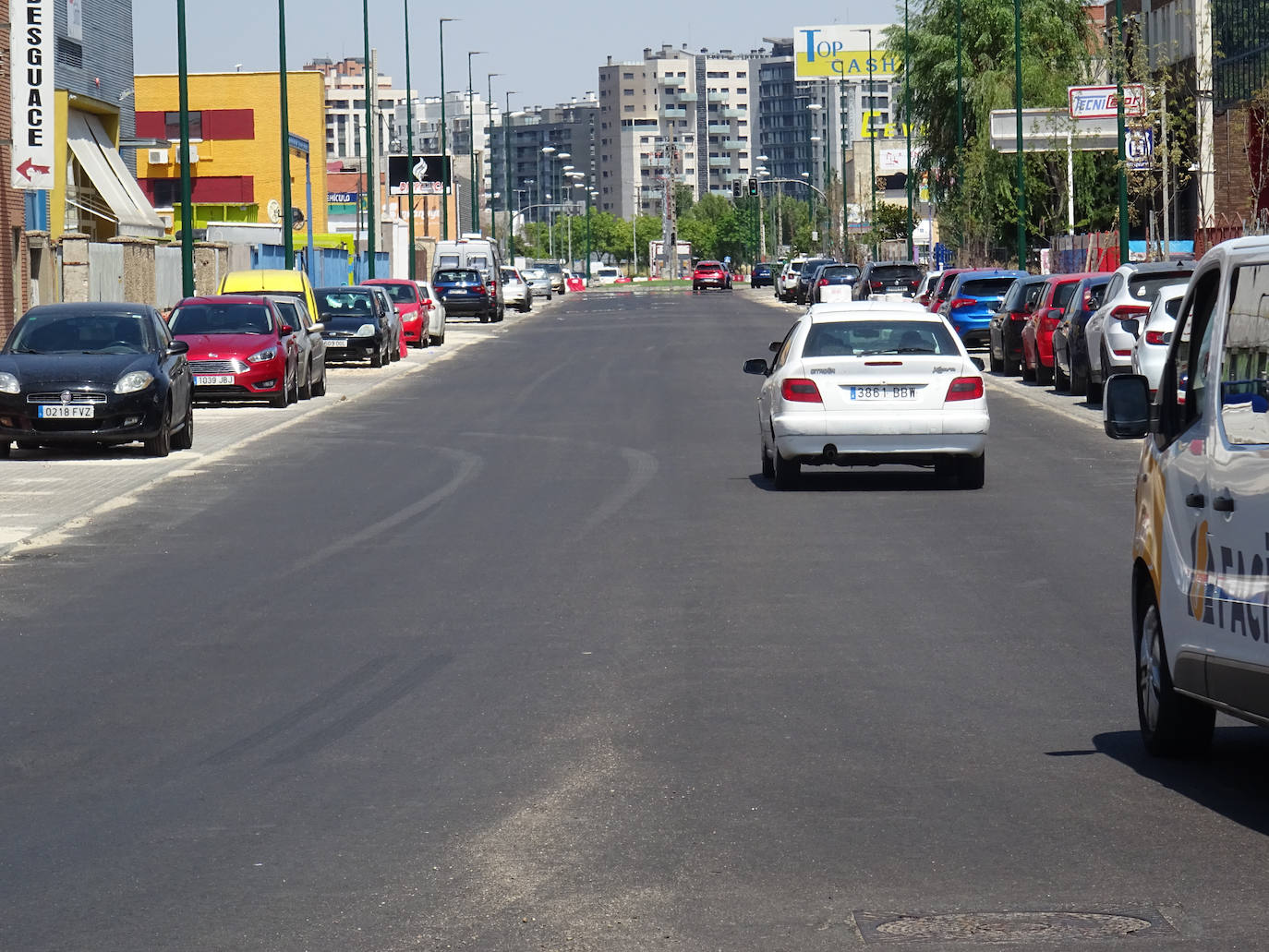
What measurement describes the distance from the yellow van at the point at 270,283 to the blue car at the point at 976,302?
12.0 meters

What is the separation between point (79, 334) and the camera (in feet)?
75.5

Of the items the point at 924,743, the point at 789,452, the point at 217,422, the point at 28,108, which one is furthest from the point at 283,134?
the point at 924,743

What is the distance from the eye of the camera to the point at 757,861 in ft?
20.8

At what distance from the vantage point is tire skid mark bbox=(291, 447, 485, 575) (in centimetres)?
1409

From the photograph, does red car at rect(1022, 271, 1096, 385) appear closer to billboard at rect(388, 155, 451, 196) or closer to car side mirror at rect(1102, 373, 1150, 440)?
car side mirror at rect(1102, 373, 1150, 440)

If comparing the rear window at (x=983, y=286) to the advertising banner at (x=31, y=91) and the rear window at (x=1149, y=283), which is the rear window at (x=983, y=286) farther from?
the advertising banner at (x=31, y=91)

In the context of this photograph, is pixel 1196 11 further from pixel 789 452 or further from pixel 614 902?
pixel 614 902

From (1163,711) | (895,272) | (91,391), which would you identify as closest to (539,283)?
(895,272)

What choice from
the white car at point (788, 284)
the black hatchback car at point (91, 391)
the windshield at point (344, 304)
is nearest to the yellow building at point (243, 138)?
the white car at point (788, 284)

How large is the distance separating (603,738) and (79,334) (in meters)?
16.1

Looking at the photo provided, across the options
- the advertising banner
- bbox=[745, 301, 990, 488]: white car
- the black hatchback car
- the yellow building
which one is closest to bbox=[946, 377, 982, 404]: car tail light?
bbox=[745, 301, 990, 488]: white car

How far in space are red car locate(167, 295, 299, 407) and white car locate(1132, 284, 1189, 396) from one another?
11676 millimetres

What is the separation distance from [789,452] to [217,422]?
37.7 feet

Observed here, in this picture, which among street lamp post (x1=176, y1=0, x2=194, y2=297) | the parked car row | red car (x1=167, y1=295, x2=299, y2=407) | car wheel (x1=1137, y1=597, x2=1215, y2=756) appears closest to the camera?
car wheel (x1=1137, y1=597, x2=1215, y2=756)
